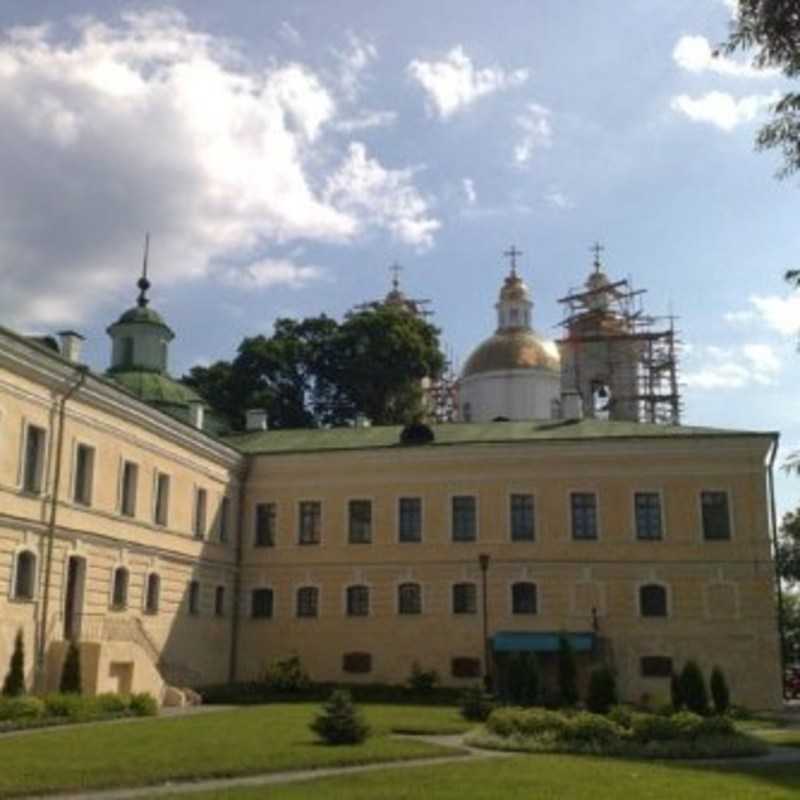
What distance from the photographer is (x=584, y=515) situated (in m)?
38.9

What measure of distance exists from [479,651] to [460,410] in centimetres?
3053

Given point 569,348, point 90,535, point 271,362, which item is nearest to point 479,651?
point 90,535

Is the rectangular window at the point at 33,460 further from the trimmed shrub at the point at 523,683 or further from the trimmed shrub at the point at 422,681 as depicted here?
the trimmed shrub at the point at 422,681

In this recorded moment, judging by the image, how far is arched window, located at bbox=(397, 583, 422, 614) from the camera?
3928 cm

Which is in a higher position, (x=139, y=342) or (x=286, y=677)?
(x=139, y=342)

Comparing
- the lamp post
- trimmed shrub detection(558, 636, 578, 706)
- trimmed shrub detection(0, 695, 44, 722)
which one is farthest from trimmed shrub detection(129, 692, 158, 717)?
the lamp post

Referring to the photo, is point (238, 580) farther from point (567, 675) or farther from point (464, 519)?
point (567, 675)

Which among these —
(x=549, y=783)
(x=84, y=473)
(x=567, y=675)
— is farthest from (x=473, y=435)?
(x=549, y=783)

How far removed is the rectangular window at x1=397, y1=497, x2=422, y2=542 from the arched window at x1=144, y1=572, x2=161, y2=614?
9.26 metres

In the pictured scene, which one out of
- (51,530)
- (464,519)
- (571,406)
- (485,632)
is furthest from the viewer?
(571,406)

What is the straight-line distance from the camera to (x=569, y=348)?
64500mm

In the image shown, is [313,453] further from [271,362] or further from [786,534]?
[786,534]

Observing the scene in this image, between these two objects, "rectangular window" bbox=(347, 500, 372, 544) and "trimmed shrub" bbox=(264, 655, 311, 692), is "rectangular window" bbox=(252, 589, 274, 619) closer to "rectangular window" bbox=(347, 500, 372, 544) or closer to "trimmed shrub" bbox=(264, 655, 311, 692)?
"trimmed shrub" bbox=(264, 655, 311, 692)

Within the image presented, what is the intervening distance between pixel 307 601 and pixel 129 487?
944 centimetres
